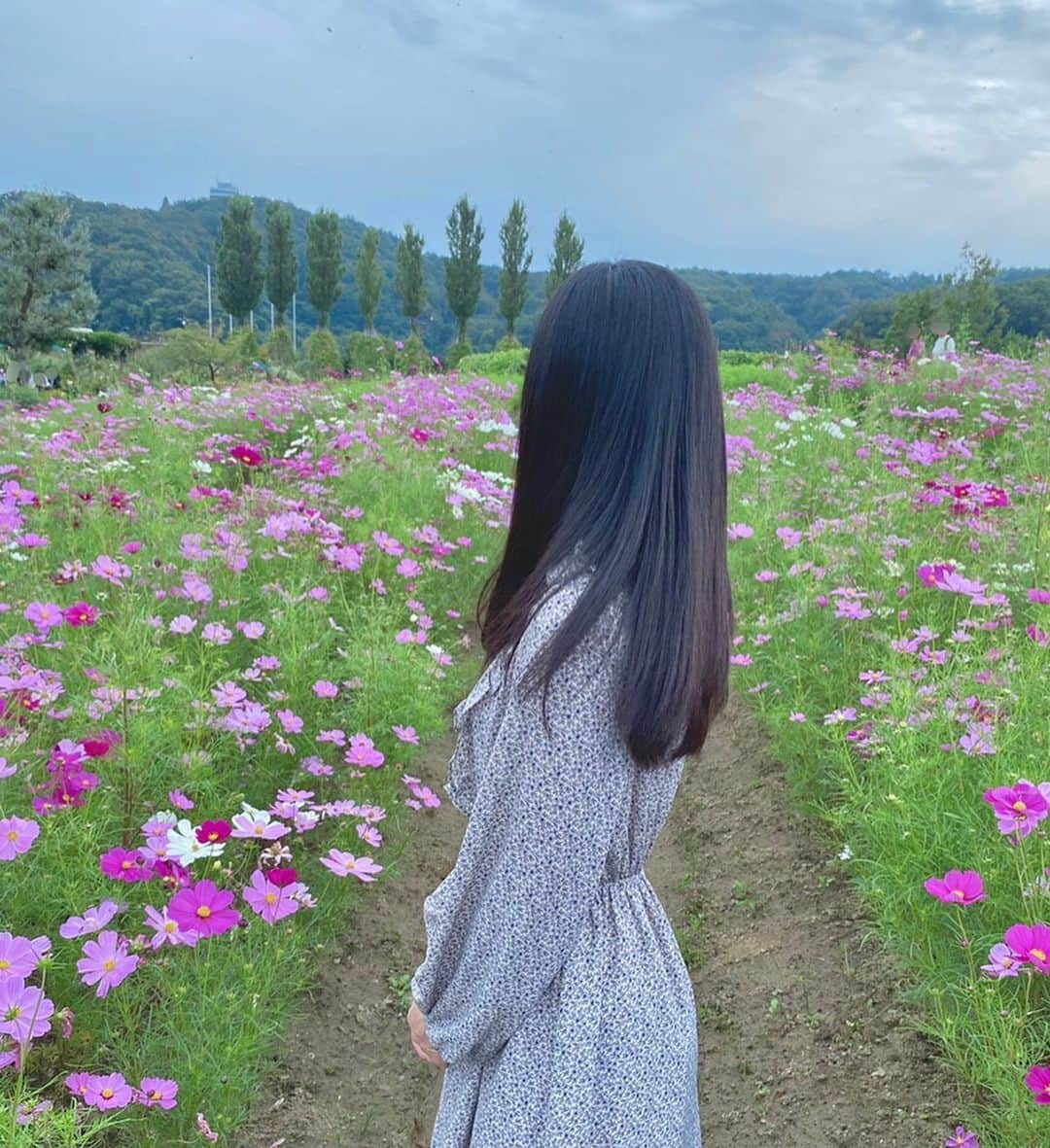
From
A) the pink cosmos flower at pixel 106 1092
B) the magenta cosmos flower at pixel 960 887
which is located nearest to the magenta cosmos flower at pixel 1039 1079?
the magenta cosmos flower at pixel 960 887

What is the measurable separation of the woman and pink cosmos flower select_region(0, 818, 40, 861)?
0.68 meters

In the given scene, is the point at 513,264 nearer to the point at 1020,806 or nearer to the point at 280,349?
the point at 280,349

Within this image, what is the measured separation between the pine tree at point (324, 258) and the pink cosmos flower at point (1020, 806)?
33487mm

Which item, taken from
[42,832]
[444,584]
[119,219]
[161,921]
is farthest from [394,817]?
[119,219]

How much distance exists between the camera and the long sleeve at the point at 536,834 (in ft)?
2.72

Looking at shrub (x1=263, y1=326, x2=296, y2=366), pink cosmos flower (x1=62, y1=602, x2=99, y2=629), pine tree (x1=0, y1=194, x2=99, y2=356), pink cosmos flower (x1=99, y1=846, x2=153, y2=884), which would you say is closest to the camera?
pink cosmos flower (x1=99, y1=846, x2=153, y2=884)

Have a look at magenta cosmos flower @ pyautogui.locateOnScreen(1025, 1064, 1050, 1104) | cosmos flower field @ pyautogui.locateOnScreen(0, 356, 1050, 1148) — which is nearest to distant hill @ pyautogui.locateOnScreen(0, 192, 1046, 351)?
cosmos flower field @ pyautogui.locateOnScreen(0, 356, 1050, 1148)

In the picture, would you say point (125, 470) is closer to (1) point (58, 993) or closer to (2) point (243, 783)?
(2) point (243, 783)

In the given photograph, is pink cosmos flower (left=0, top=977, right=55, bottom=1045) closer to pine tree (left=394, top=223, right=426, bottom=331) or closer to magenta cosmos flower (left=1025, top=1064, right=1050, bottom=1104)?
magenta cosmos flower (left=1025, top=1064, right=1050, bottom=1104)

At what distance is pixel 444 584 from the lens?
4.07 metres

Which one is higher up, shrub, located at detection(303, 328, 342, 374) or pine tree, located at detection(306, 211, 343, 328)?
pine tree, located at detection(306, 211, 343, 328)

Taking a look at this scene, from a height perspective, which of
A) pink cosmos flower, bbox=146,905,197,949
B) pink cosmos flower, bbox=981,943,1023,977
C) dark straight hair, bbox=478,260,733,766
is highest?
dark straight hair, bbox=478,260,733,766

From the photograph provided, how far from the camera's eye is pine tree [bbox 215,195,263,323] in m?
30.5

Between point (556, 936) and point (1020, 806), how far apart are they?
0.79 m
